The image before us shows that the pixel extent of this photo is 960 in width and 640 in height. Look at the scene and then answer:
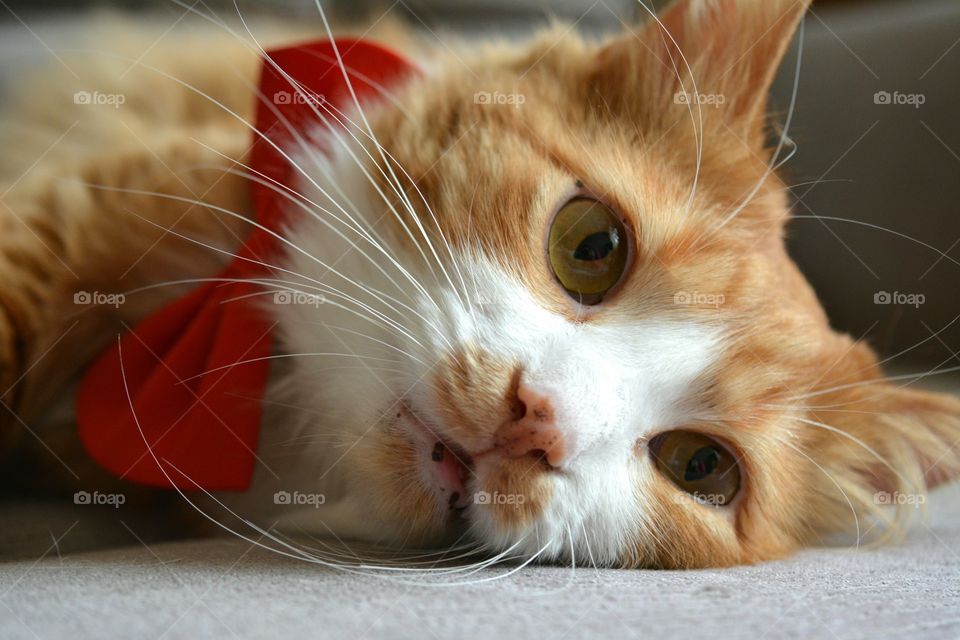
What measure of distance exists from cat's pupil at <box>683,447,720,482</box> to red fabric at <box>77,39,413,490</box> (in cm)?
71

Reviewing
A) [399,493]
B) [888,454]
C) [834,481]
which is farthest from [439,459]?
[888,454]

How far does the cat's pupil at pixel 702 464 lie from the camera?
124 centimetres

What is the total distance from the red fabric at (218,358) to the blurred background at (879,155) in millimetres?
773

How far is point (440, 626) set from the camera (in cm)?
81

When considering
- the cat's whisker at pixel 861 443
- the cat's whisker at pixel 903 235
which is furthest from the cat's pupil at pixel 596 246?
the cat's whisker at pixel 903 235

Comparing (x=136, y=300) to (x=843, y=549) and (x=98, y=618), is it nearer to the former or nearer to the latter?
(x=98, y=618)

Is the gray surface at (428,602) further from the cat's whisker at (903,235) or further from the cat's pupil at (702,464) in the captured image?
the cat's whisker at (903,235)

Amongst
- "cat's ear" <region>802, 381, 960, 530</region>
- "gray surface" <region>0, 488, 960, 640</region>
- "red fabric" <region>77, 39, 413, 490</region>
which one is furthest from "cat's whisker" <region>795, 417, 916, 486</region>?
"red fabric" <region>77, 39, 413, 490</region>

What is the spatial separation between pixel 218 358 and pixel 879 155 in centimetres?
186

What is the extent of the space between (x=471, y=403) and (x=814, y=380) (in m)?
0.68

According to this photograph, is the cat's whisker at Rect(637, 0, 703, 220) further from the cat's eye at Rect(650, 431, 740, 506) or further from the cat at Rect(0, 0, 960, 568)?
the cat's eye at Rect(650, 431, 740, 506)

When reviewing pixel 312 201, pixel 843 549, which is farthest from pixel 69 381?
pixel 843 549

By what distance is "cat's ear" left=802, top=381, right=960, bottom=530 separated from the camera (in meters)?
1.45

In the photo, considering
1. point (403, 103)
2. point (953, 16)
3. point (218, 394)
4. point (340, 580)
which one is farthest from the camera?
point (953, 16)
